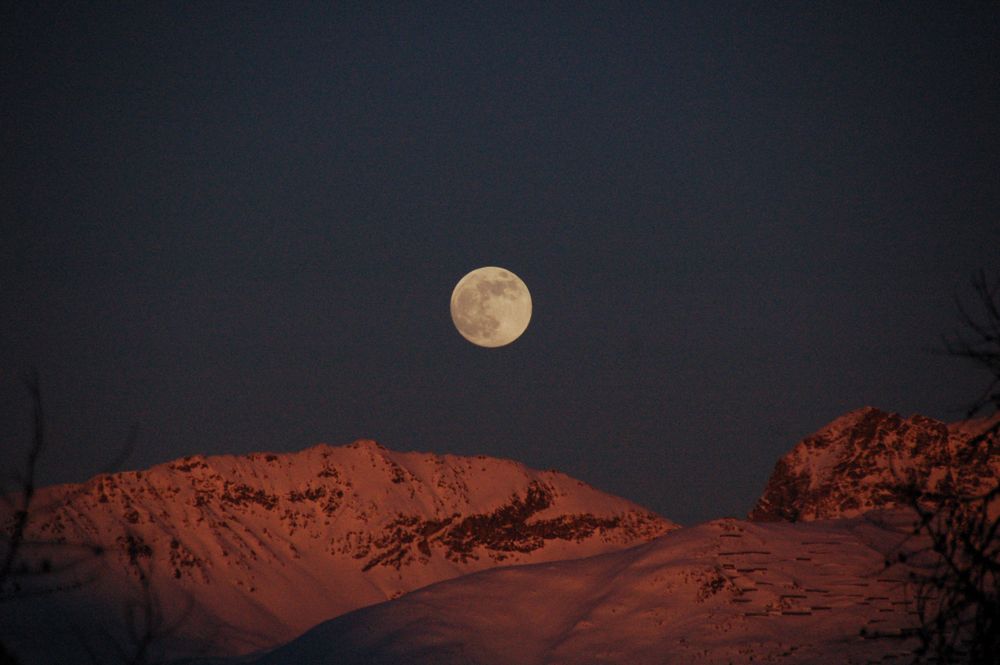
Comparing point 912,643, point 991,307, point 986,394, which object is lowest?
point 912,643

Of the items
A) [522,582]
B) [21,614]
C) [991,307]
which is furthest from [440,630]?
[21,614]

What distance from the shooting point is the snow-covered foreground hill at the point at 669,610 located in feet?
160

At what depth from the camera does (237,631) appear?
192500 millimetres

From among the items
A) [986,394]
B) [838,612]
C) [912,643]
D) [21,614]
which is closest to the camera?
[986,394]

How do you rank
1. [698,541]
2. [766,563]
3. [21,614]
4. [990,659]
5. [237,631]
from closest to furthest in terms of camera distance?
[990,659], [766,563], [698,541], [21,614], [237,631]

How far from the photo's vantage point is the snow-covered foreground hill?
160 feet

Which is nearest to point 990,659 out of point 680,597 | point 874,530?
point 680,597

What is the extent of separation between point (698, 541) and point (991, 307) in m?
58.2

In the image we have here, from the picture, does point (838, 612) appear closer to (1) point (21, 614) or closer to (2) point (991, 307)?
(2) point (991, 307)

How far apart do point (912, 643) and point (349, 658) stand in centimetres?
2401

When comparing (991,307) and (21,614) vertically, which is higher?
(991,307)

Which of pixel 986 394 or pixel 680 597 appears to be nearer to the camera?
pixel 986 394

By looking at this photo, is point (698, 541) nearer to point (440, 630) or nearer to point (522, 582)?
point (522, 582)

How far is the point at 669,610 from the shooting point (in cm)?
5397
